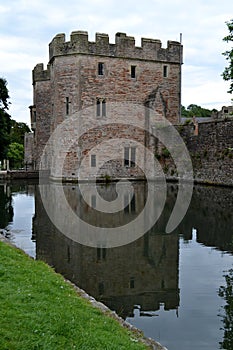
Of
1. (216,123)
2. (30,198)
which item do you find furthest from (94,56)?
(30,198)

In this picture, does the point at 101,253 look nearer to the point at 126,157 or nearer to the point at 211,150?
the point at 211,150

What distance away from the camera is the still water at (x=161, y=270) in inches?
224

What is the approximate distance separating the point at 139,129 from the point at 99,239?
21796 mm

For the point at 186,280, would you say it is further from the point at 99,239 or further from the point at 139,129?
the point at 139,129

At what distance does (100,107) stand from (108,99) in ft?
2.87

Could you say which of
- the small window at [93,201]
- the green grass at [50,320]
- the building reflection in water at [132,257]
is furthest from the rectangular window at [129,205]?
the green grass at [50,320]

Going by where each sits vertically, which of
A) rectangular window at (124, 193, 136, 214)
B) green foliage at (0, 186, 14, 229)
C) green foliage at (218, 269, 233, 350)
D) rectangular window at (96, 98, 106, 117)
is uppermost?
rectangular window at (96, 98, 106, 117)

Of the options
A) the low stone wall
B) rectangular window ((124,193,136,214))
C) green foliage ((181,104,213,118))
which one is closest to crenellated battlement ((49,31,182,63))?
the low stone wall

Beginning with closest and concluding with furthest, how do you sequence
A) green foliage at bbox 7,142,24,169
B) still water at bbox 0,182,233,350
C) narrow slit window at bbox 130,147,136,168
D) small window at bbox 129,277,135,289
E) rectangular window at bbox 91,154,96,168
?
still water at bbox 0,182,233,350, small window at bbox 129,277,135,289, rectangular window at bbox 91,154,96,168, narrow slit window at bbox 130,147,136,168, green foliage at bbox 7,142,24,169

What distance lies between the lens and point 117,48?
1195 inches

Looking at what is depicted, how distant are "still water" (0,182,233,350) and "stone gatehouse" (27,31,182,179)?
51.1ft

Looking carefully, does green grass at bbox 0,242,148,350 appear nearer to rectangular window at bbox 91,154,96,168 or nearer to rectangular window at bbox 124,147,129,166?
rectangular window at bbox 91,154,96,168

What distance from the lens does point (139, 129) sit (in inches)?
1252

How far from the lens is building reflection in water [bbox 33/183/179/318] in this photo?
669cm
